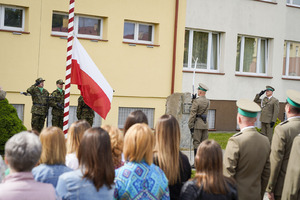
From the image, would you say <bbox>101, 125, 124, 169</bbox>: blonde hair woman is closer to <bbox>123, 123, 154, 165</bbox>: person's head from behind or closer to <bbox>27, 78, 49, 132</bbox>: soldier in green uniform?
<bbox>123, 123, 154, 165</bbox>: person's head from behind

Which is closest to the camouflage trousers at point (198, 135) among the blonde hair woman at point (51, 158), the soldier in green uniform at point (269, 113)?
the soldier in green uniform at point (269, 113)

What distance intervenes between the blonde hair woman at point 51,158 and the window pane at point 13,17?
34.6 feet

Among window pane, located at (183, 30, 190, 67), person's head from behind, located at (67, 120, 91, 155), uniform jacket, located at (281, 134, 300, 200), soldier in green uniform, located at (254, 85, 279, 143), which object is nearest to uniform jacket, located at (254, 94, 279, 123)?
soldier in green uniform, located at (254, 85, 279, 143)

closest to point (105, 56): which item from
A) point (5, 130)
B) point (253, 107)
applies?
point (5, 130)

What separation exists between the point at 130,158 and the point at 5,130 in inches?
253

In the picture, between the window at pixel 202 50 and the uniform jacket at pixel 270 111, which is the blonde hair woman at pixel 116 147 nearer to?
the uniform jacket at pixel 270 111

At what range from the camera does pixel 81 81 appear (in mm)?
7715

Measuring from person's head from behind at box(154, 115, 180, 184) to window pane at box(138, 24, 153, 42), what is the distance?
1206 centimetres

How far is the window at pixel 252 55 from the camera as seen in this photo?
18703mm

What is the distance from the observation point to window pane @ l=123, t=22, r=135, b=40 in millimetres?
15680

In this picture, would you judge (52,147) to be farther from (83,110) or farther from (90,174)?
(83,110)

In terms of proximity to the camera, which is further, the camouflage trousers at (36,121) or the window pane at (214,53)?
the window pane at (214,53)

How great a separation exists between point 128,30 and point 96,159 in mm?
12658

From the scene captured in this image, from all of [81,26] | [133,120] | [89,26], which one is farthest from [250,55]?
[133,120]
